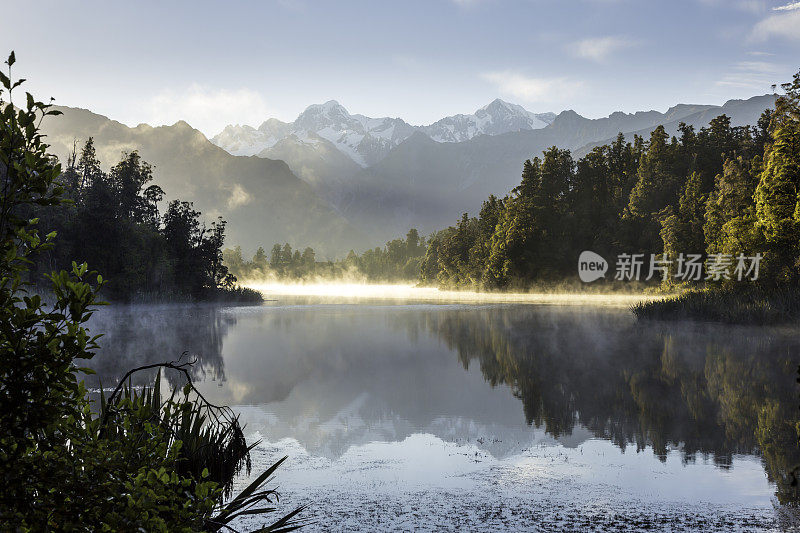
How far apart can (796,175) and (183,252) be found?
59011 millimetres

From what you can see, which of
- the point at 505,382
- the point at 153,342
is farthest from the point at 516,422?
the point at 153,342

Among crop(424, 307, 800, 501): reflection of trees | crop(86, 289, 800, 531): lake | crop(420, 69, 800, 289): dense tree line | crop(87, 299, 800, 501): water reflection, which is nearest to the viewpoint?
crop(86, 289, 800, 531): lake

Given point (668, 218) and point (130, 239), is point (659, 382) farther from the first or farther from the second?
point (668, 218)

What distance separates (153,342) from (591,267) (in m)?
73.3

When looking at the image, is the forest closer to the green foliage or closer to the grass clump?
the grass clump

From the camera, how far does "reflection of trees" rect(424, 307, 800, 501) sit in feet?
44.8

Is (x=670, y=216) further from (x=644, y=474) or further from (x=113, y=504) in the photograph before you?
(x=113, y=504)

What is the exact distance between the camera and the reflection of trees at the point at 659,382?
44.8ft

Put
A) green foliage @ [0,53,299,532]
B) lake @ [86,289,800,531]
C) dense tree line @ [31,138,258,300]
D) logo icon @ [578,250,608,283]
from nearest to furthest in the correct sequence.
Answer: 1. green foliage @ [0,53,299,532]
2. lake @ [86,289,800,531]
3. dense tree line @ [31,138,258,300]
4. logo icon @ [578,250,608,283]

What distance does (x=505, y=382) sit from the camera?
2180 cm

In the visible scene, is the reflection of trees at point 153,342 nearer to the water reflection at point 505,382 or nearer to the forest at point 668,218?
the water reflection at point 505,382

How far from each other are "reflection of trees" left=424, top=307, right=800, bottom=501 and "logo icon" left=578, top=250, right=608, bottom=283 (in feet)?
173

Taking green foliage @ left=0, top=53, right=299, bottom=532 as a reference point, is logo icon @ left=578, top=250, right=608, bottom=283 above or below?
above

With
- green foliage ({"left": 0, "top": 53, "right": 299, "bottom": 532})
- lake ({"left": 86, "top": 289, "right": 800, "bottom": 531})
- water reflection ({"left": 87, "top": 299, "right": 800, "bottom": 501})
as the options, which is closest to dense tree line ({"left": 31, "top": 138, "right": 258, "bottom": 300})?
water reflection ({"left": 87, "top": 299, "right": 800, "bottom": 501})
